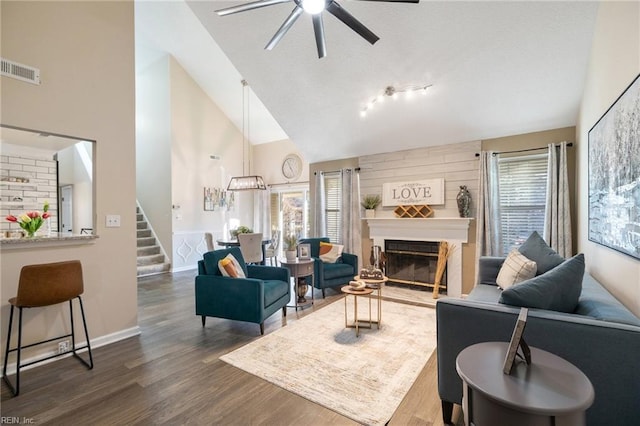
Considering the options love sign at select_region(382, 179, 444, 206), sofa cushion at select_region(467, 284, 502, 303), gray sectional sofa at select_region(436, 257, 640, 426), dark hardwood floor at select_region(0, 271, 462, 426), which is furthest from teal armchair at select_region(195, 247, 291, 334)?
love sign at select_region(382, 179, 444, 206)

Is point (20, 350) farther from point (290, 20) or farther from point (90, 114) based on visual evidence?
point (290, 20)

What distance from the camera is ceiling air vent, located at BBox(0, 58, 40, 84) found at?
2387mm

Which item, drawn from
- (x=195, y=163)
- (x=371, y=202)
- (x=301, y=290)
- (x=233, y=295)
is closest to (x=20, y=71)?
(x=233, y=295)

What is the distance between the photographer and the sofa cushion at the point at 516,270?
8.66 ft

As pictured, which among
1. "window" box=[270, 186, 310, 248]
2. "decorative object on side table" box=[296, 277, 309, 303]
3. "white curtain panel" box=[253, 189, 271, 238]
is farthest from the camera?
"white curtain panel" box=[253, 189, 271, 238]

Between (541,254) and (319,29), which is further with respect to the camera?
(541,254)

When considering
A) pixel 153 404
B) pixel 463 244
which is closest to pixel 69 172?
pixel 153 404

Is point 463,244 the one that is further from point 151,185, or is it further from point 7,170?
point 151,185

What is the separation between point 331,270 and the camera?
472 cm

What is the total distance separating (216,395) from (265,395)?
0.36 meters

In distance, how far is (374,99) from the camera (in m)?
4.41

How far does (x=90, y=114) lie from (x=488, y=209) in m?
5.19

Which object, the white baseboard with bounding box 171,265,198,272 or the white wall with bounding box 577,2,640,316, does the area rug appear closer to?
the white wall with bounding box 577,2,640,316

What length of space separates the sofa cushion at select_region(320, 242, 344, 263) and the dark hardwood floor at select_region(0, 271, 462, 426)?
7.16ft
